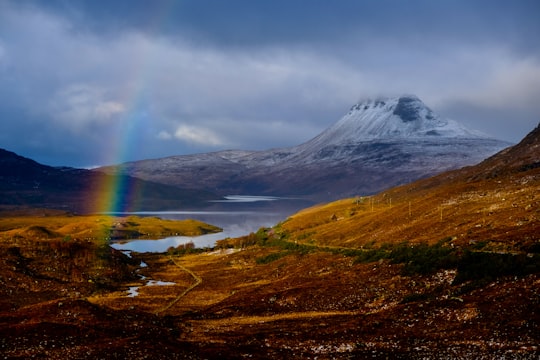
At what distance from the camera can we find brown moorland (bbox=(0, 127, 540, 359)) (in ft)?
107

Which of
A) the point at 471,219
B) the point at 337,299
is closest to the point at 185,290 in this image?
the point at 337,299

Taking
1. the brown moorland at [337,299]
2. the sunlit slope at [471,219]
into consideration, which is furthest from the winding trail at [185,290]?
the sunlit slope at [471,219]

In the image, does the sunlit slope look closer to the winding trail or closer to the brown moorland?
the brown moorland

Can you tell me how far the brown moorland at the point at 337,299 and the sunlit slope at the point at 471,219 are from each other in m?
0.49

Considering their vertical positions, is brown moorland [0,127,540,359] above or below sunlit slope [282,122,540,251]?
below

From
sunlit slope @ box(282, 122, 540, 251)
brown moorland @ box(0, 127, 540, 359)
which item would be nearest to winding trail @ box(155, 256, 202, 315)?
brown moorland @ box(0, 127, 540, 359)

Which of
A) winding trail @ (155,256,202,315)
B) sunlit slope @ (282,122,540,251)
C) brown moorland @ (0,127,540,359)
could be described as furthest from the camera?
winding trail @ (155,256,202,315)

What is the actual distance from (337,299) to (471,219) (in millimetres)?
35219

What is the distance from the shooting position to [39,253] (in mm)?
89938

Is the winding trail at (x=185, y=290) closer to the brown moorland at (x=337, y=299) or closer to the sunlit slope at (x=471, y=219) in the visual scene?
the brown moorland at (x=337, y=299)

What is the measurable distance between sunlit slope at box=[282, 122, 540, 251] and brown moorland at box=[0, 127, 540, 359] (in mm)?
485

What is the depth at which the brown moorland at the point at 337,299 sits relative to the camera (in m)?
32.5

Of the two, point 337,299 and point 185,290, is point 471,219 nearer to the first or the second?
point 337,299

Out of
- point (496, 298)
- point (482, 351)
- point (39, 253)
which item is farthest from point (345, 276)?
point (39, 253)
